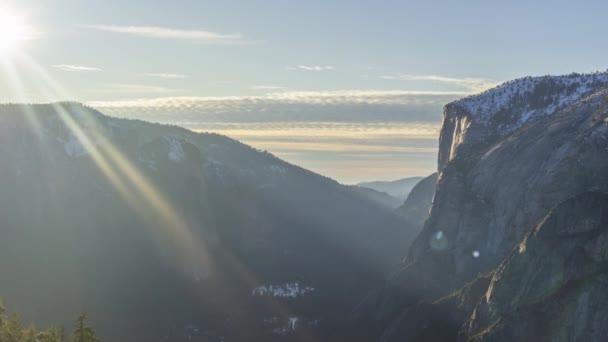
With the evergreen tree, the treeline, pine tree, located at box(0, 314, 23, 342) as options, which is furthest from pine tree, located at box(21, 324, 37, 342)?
the evergreen tree

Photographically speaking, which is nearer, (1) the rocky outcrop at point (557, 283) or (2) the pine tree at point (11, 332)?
Answer: (2) the pine tree at point (11, 332)

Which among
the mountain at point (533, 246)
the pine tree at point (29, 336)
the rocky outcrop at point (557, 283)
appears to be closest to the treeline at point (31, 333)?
the pine tree at point (29, 336)

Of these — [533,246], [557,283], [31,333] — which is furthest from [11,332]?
[533,246]

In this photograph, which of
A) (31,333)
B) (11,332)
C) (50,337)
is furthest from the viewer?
(31,333)

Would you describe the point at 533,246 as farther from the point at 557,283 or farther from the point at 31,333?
the point at 31,333

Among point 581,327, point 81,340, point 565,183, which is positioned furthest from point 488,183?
point 81,340

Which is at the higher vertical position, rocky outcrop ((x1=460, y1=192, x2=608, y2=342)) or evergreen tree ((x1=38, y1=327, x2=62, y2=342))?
rocky outcrop ((x1=460, y1=192, x2=608, y2=342))

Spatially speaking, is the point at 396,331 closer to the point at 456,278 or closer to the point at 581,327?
the point at 456,278

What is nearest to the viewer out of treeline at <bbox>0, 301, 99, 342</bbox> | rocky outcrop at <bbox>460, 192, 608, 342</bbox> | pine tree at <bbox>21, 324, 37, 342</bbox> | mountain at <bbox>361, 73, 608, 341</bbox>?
treeline at <bbox>0, 301, 99, 342</bbox>

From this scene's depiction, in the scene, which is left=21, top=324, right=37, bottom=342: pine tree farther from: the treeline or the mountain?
the mountain

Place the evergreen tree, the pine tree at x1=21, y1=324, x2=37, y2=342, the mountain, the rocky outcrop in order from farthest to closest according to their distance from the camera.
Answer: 1. the mountain
2. the rocky outcrop
3. the pine tree at x1=21, y1=324, x2=37, y2=342
4. the evergreen tree

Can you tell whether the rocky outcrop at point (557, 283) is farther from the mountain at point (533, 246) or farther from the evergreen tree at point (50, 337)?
the evergreen tree at point (50, 337)
